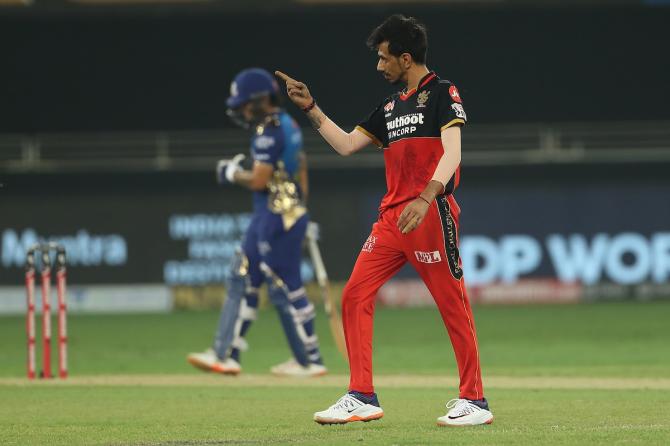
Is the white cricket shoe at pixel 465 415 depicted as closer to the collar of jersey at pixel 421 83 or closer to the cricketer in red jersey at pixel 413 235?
the cricketer in red jersey at pixel 413 235

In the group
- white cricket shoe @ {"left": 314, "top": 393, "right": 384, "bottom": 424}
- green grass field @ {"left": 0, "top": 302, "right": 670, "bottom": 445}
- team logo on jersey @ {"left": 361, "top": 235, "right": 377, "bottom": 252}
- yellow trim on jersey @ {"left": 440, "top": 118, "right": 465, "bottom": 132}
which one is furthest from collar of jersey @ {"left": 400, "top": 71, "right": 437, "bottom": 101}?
green grass field @ {"left": 0, "top": 302, "right": 670, "bottom": 445}

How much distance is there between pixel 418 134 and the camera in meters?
7.14

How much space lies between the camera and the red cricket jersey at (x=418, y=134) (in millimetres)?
7117

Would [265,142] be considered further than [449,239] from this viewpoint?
Yes

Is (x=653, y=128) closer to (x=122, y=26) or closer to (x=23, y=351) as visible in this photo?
(x=122, y=26)

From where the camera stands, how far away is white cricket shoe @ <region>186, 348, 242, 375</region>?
1143cm

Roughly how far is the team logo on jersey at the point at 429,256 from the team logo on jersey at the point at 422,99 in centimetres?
79

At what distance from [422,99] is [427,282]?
994 mm

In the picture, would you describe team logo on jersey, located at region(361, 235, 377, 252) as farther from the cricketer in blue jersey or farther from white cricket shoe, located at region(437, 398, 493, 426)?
the cricketer in blue jersey

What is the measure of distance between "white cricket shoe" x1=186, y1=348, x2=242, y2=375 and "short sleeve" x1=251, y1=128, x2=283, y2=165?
69.2 inches

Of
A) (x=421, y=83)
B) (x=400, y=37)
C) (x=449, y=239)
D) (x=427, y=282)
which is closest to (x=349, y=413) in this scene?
(x=427, y=282)

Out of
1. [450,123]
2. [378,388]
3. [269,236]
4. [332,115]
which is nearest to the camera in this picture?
[450,123]

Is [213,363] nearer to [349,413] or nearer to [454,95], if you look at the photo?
[349,413]

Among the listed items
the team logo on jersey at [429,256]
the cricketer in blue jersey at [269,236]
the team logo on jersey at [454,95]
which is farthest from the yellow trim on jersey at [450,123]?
the cricketer in blue jersey at [269,236]
